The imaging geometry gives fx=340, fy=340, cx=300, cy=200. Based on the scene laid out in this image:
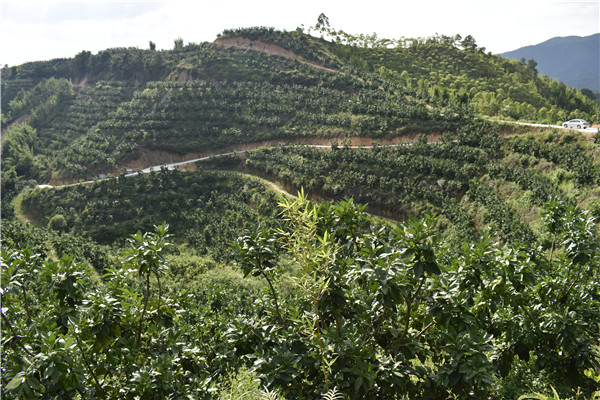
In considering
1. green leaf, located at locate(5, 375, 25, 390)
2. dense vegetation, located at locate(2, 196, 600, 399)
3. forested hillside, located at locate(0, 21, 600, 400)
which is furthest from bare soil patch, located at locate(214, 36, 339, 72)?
green leaf, located at locate(5, 375, 25, 390)

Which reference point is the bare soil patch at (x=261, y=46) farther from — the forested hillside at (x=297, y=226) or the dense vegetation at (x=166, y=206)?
the dense vegetation at (x=166, y=206)

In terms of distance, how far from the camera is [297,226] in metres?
3.75

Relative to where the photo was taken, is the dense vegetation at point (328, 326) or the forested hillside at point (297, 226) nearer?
the dense vegetation at point (328, 326)

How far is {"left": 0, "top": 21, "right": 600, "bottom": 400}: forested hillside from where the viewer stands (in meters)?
4.64

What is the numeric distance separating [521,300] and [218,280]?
79.2ft

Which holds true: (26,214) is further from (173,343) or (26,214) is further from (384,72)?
(384,72)

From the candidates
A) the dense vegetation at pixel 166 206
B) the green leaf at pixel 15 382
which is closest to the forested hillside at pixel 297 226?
the green leaf at pixel 15 382

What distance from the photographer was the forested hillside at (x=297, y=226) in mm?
4641

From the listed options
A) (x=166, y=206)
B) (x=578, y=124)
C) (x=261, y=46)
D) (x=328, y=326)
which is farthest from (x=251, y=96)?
(x=328, y=326)

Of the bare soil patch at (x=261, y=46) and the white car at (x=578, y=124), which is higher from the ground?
the bare soil patch at (x=261, y=46)

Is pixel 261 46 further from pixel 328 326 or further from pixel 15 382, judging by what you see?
pixel 15 382

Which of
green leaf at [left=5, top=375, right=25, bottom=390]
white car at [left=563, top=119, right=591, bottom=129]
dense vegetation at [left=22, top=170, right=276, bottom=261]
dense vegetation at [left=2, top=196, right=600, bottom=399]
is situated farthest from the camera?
dense vegetation at [left=22, top=170, right=276, bottom=261]

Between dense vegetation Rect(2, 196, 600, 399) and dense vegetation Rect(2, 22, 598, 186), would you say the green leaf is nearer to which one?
dense vegetation Rect(2, 196, 600, 399)

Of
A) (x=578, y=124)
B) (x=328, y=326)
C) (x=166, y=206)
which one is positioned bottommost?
(x=166, y=206)
